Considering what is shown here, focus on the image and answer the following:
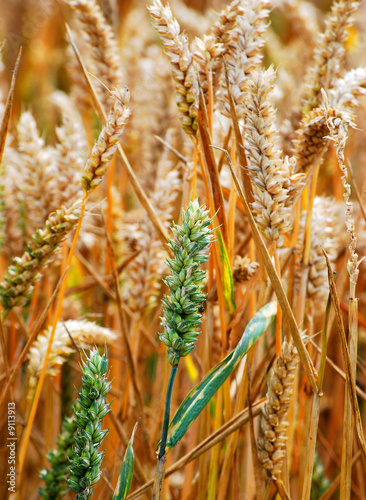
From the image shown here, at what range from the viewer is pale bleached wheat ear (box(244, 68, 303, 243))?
503mm

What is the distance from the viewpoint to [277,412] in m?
0.56

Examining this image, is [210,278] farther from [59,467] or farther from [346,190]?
[59,467]

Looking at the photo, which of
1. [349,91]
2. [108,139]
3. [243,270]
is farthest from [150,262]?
[349,91]

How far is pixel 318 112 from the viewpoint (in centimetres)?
56

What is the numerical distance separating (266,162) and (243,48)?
18cm

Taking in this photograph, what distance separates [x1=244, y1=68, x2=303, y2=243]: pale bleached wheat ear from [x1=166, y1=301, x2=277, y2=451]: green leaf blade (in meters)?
0.12

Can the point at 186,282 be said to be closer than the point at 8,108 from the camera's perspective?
Yes

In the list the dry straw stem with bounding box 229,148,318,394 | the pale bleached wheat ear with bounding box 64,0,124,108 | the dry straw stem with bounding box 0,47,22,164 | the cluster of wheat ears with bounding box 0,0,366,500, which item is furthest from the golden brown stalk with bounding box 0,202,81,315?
the pale bleached wheat ear with bounding box 64,0,124,108

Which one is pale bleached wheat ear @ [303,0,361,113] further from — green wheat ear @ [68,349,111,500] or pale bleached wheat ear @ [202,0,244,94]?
green wheat ear @ [68,349,111,500]

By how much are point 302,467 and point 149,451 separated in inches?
9.8

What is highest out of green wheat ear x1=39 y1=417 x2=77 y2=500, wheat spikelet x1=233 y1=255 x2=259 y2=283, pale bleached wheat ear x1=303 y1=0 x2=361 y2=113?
pale bleached wheat ear x1=303 y1=0 x2=361 y2=113

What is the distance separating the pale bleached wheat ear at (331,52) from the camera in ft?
2.29

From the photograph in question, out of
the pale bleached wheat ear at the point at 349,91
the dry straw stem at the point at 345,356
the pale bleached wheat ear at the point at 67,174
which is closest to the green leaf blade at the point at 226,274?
the dry straw stem at the point at 345,356

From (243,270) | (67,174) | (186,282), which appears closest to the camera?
(186,282)
